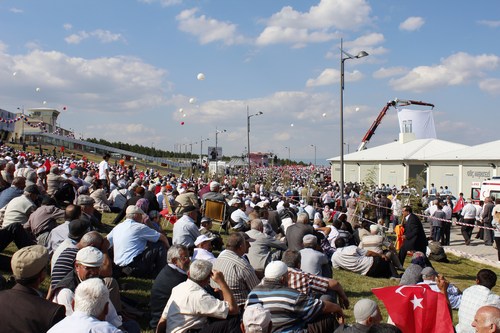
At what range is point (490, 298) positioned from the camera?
581cm

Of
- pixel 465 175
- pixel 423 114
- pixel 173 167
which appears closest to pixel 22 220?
→ pixel 465 175

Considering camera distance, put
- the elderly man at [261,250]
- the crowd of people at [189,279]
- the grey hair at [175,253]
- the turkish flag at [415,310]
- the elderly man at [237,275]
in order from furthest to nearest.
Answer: the elderly man at [261,250] → the elderly man at [237,275] → the grey hair at [175,253] → the turkish flag at [415,310] → the crowd of people at [189,279]

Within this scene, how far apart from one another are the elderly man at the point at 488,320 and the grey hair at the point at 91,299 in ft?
10.4

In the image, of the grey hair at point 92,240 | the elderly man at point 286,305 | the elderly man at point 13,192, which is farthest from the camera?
the elderly man at point 13,192

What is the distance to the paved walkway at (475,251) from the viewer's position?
52.3 ft

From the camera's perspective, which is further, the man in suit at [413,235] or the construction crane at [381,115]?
the construction crane at [381,115]

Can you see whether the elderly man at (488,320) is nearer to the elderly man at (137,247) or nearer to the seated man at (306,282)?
the seated man at (306,282)

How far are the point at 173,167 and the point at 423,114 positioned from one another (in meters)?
54.9

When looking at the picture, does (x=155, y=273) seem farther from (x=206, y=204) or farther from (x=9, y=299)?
(x=206, y=204)

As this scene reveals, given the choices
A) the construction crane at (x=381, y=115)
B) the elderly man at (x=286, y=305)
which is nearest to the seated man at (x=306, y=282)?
the elderly man at (x=286, y=305)

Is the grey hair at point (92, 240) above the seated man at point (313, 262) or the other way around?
above

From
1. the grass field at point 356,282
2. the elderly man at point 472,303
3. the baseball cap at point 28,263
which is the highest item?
the baseball cap at point 28,263

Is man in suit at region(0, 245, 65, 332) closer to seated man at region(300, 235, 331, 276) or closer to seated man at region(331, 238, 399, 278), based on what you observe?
seated man at region(300, 235, 331, 276)

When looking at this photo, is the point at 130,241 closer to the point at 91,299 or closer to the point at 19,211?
the point at 19,211
